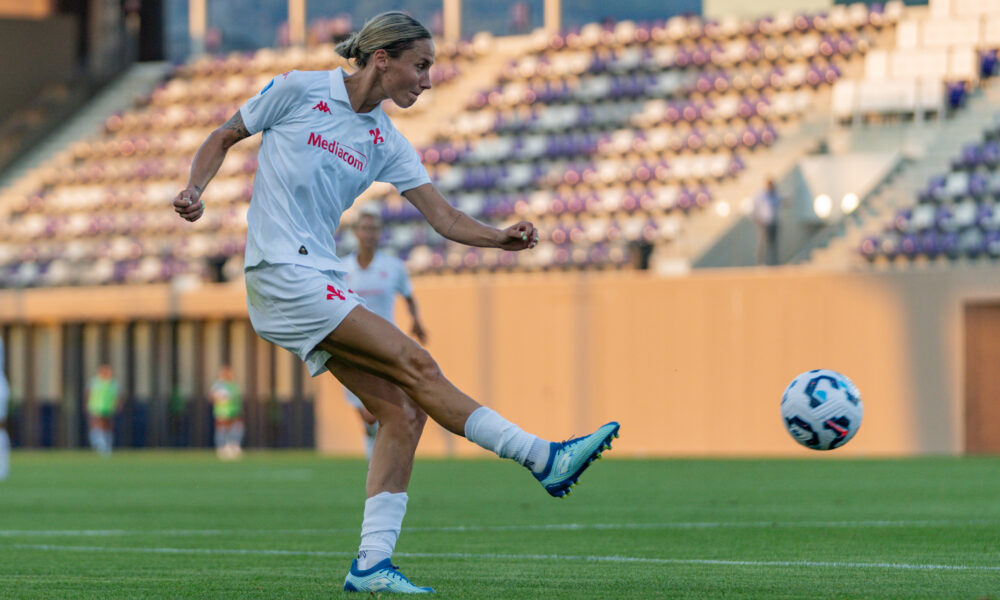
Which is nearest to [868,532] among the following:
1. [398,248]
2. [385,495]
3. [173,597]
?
[385,495]

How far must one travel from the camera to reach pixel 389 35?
5566 mm

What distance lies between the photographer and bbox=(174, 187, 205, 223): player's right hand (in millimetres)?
5383

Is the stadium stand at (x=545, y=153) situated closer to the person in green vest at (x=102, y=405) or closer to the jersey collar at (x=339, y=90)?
the person in green vest at (x=102, y=405)

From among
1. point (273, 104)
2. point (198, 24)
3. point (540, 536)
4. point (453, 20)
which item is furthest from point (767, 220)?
point (273, 104)

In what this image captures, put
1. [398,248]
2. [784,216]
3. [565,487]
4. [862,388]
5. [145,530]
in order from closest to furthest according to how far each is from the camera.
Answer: [565,487] → [145,530] → [862,388] → [784,216] → [398,248]

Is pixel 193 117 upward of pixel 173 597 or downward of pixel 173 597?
upward

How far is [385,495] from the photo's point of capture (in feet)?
18.4

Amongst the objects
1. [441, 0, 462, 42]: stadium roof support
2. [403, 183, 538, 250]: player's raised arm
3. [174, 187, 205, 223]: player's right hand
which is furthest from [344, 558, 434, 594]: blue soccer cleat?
[441, 0, 462, 42]: stadium roof support

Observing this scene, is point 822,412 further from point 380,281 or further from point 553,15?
point 553,15

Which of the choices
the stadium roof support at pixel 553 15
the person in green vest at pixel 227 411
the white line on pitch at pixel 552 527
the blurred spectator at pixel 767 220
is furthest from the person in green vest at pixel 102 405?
the white line on pitch at pixel 552 527

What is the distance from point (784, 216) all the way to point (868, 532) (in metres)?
17.6

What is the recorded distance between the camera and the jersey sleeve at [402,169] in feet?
19.3

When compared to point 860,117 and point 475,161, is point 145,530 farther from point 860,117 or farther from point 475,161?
point 475,161

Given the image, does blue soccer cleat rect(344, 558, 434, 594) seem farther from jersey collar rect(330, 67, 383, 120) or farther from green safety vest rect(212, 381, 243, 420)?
green safety vest rect(212, 381, 243, 420)
